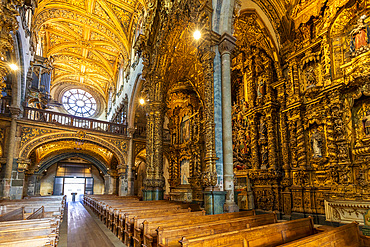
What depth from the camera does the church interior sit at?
18.6 ft

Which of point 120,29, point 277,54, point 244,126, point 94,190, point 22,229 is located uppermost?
point 120,29

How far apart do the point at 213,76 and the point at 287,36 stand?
5525 millimetres

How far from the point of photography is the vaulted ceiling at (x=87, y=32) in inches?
707

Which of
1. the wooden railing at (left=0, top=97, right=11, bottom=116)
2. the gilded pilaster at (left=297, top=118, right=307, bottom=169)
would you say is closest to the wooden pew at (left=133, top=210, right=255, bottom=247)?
the gilded pilaster at (left=297, top=118, right=307, bottom=169)

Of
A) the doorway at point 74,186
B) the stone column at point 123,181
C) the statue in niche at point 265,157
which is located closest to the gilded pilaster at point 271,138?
the statue in niche at point 265,157

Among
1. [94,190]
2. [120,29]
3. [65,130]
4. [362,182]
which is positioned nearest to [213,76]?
[362,182]

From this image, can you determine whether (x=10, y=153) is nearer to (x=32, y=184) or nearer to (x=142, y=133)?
(x=142, y=133)

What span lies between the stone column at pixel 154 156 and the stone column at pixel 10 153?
777 cm

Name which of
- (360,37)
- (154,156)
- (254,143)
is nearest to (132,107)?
(154,156)

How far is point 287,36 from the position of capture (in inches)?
402

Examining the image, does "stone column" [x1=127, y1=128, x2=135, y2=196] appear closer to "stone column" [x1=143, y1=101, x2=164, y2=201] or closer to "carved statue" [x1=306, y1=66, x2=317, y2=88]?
"stone column" [x1=143, y1=101, x2=164, y2=201]

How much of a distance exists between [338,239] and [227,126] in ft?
12.2

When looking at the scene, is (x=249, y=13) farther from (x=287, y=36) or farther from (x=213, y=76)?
(x=213, y=76)

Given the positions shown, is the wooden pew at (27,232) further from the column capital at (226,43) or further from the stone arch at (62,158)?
the stone arch at (62,158)
